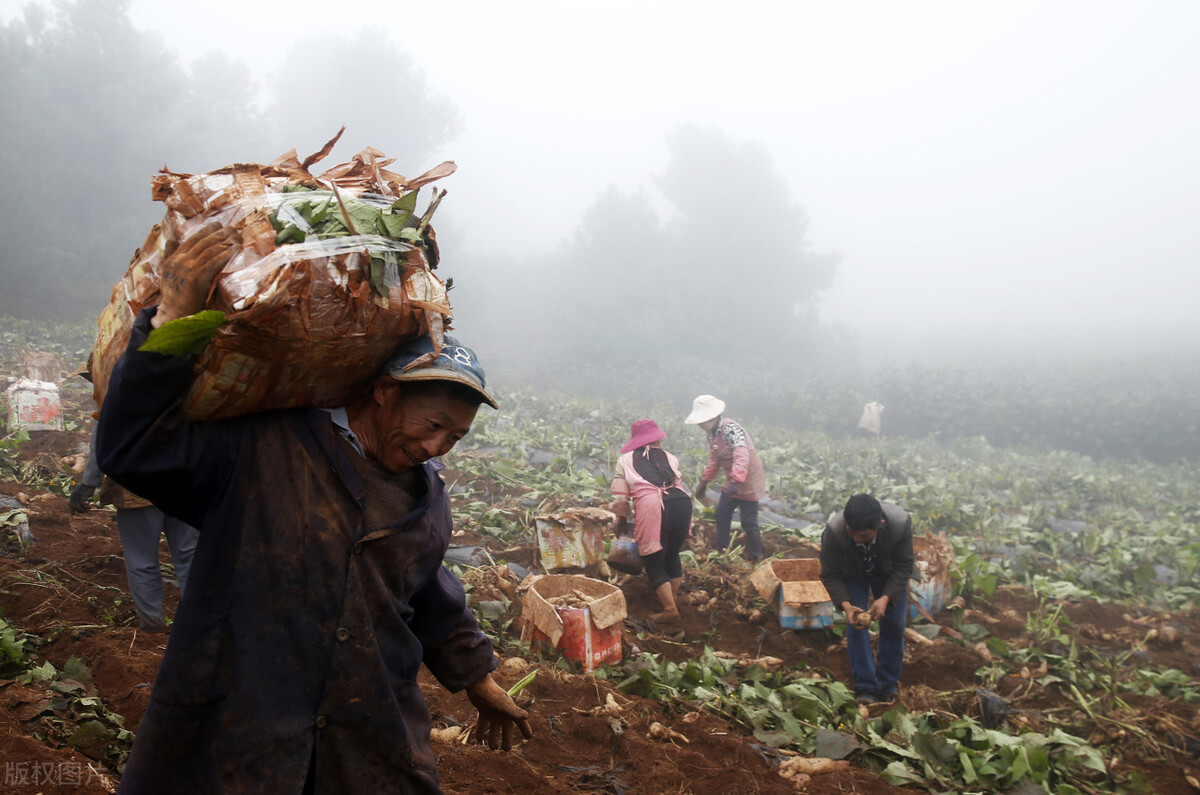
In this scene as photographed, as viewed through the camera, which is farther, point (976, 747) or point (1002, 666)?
point (1002, 666)

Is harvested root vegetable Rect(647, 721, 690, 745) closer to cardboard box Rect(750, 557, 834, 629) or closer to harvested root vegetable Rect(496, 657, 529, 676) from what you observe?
harvested root vegetable Rect(496, 657, 529, 676)

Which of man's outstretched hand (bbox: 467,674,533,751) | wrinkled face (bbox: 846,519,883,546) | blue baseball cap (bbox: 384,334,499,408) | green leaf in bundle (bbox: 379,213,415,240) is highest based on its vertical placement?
green leaf in bundle (bbox: 379,213,415,240)

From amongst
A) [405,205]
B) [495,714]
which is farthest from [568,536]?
[405,205]

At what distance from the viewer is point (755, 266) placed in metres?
35.9

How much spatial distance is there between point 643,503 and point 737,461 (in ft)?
6.21

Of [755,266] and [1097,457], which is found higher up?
[755,266]

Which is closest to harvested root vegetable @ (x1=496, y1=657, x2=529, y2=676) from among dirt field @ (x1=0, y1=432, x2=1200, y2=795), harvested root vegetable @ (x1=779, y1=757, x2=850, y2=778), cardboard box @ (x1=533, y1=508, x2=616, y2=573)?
dirt field @ (x1=0, y1=432, x2=1200, y2=795)

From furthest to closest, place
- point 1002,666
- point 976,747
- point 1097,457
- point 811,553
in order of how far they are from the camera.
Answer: point 1097,457
point 811,553
point 1002,666
point 976,747

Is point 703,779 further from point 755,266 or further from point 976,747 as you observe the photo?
point 755,266

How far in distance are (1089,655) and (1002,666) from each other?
2.99ft

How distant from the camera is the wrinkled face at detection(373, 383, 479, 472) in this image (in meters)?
1.49

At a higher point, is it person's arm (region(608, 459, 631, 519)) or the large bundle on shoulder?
the large bundle on shoulder

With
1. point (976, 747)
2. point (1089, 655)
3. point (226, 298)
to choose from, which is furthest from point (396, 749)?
point (1089, 655)

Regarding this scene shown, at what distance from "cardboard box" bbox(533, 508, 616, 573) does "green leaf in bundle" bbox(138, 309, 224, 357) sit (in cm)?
445
